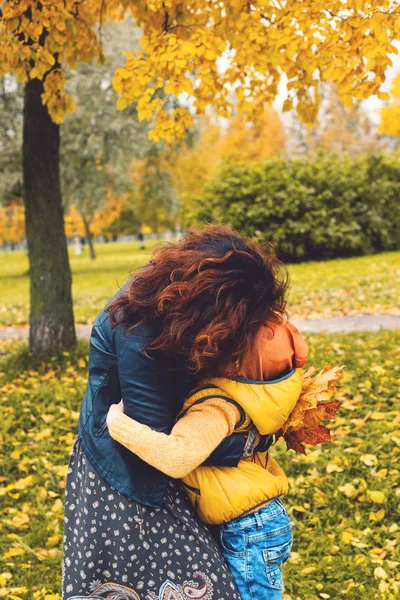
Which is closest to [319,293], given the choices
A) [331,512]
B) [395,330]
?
[395,330]

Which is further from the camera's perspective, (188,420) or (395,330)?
(395,330)

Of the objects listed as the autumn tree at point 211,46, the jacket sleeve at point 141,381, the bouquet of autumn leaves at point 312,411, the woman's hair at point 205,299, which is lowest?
the bouquet of autumn leaves at point 312,411

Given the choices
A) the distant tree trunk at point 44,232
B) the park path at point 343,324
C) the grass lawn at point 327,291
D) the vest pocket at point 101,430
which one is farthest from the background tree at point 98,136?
the vest pocket at point 101,430

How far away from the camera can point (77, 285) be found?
17641 millimetres

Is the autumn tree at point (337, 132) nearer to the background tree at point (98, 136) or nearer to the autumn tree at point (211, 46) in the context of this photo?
the background tree at point (98, 136)

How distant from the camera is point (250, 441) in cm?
182

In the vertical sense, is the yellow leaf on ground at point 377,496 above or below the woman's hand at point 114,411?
below

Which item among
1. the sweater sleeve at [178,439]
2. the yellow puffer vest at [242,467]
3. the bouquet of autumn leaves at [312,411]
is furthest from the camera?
the bouquet of autumn leaves at [312,411]

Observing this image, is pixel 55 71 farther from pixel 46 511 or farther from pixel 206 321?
pixel 206 321

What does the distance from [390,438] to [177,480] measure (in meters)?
2.82

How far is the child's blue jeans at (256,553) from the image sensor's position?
179cm

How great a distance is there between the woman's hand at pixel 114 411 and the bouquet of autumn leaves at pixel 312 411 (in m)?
0.57

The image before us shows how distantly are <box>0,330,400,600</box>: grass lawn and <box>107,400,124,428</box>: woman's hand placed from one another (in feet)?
5.54

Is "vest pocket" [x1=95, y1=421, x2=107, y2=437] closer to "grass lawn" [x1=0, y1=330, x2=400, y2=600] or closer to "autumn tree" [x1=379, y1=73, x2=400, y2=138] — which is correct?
"grass lawn" [x1=0, y1=330, x2=400, y2=600]
